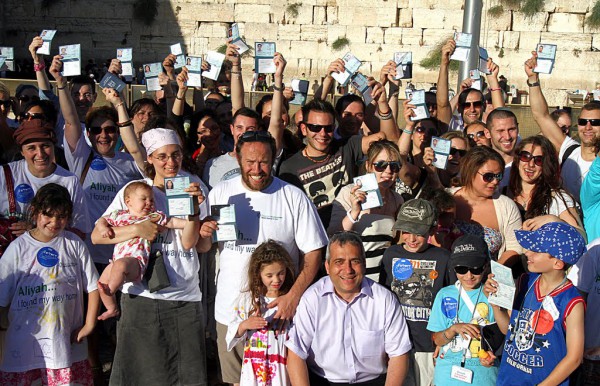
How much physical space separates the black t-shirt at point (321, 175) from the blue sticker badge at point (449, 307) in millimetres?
1235

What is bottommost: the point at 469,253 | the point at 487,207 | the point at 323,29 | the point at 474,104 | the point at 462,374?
the point at 462,374

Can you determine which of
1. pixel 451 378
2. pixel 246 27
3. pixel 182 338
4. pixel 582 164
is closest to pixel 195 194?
pixel 182 338

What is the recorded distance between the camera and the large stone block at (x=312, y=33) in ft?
76.2

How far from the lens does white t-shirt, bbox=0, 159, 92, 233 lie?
5172 mm

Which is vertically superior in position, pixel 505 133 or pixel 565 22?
pixel 565 22

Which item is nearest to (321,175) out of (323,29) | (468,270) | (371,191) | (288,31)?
(371,191)

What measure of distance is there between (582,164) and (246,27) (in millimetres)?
18823

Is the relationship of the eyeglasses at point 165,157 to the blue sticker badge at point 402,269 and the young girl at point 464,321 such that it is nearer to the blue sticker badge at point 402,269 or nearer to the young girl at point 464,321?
the blue sticker badge at point 402,269

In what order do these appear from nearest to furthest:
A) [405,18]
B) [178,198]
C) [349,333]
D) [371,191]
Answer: [349,333], [178,198], [371,191], [405,18]

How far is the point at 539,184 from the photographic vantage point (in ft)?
17.6

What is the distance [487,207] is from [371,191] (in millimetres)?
1025

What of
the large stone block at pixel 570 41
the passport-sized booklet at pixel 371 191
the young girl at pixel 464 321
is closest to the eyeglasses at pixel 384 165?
the passport-sized booklet at pixel 371 191

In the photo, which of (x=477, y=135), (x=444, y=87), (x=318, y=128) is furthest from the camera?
(x=444, y=87)

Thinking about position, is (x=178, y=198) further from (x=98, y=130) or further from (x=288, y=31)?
(x=288, y=31)
